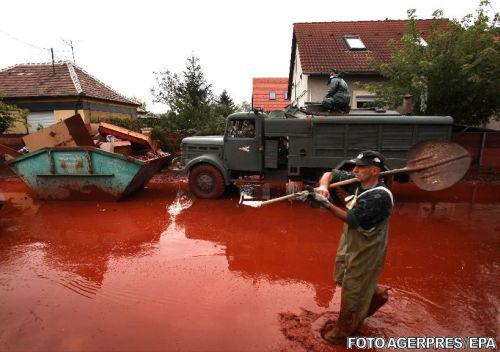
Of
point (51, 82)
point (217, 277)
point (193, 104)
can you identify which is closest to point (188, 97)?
point (193, 104)

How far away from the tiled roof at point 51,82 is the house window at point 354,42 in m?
13.6

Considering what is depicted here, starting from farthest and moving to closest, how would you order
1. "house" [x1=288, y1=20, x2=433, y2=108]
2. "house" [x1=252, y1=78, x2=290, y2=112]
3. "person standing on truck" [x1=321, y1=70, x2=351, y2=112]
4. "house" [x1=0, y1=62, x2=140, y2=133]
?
1. "house" [x1=252, y1=78, x2=290, y2=112]
2. "house" [x1=0, y1=62, x2=140, y2=133]
3. "house" [x1=288, y1=20, x2=433, y2=108]
4. "person standing on truck" [x1=321, y1=70, x2=351, y2=112]

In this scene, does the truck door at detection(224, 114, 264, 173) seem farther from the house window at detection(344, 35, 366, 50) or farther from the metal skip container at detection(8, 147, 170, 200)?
the house window at detection(344, 35, 366, 50)

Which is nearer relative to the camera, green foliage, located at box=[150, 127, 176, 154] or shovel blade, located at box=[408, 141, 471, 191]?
shovel blade, located at box=[408, 141, 471, 191]

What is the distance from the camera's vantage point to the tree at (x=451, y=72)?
8922 mm

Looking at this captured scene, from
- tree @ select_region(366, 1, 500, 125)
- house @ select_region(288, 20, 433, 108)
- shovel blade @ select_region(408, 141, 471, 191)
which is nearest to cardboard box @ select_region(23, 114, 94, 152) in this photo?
shovel blade @ select_region(408, 141, 471, 191)

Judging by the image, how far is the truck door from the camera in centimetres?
752

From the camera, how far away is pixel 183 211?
7.04 meters

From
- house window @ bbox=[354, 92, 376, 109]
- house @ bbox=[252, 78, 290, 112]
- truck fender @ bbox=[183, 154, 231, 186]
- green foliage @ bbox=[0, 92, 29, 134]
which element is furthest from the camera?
house @ bbox=[252, 78, 290, 112]

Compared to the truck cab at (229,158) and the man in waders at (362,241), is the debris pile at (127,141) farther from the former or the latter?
the man in waders at (362,241)

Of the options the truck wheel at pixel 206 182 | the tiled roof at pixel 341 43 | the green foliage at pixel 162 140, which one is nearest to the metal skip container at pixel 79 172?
the truck wheel at pixel 206 182

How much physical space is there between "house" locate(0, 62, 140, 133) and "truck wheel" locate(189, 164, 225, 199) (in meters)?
12.1

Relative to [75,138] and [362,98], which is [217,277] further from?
[362,98]

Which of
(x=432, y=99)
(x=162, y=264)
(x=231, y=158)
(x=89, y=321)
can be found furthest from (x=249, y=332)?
(x=432, y=99)
